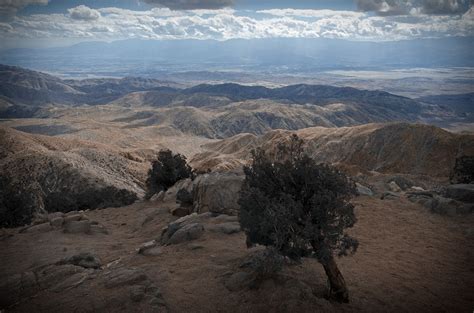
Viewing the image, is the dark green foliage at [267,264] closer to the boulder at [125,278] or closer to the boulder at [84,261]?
the boulder at [125,278]

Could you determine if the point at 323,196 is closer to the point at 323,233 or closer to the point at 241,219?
the point at 323,233

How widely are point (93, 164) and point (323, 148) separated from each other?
4510 cm

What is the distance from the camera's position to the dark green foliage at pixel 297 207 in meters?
9.98

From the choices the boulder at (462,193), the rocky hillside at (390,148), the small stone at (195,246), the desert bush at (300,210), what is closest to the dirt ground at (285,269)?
the small stone at (195,246)

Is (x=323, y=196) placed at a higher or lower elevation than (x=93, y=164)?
higher

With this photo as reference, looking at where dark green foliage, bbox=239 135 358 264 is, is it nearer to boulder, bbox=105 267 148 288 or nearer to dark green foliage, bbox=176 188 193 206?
boulder, bbox=105 267 148 288

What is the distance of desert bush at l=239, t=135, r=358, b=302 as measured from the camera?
393 inches

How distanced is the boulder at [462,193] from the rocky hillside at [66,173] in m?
25.1

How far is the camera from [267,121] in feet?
549

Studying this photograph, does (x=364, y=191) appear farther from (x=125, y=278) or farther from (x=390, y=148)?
(x=390, y=148)

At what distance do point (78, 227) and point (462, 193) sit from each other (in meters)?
22.9

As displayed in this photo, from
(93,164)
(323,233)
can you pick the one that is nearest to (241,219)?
(323,233)

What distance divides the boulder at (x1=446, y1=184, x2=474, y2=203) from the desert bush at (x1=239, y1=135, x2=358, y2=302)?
1488 cm

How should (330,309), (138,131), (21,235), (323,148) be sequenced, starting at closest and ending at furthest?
(330,309) < (21,235) < (323,148) < (138,131)
